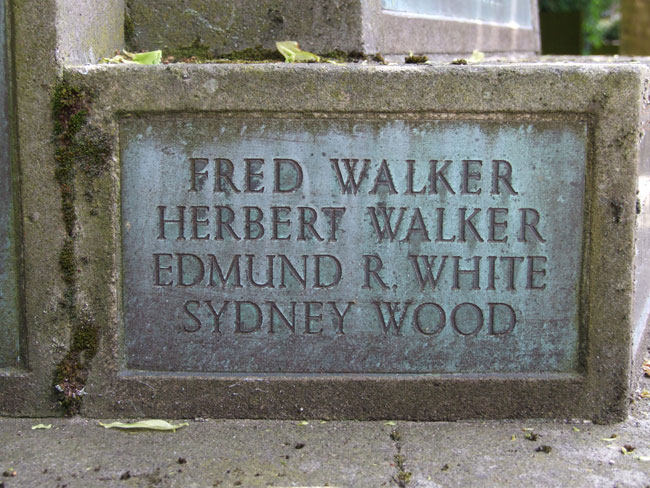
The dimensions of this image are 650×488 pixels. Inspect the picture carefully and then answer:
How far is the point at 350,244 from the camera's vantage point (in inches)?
102

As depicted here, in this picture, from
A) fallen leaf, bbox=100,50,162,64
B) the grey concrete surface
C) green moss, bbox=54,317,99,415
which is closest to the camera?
the grey concrete surface

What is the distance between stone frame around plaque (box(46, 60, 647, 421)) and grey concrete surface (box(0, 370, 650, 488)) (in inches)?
2.9

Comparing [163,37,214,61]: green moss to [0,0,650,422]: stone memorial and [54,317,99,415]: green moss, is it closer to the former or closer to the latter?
[0,0,650,422]: stone memorial

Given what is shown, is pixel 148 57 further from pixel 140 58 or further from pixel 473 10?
pixel 473 10

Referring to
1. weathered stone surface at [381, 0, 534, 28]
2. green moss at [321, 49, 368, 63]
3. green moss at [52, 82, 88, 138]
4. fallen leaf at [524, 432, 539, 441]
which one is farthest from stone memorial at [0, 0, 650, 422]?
weathered stone surface at [381, 0, 534, 28]

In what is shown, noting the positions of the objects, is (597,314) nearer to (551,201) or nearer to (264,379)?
(551,201)

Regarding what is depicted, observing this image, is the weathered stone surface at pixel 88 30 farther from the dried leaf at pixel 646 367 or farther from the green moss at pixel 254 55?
the dried leaf at pixel 646 367

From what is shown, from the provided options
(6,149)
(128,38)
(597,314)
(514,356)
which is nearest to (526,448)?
(514,356)

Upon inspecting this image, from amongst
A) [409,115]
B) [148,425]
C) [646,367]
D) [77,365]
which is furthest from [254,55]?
[646,367]

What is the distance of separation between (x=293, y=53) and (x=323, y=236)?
0.78 m

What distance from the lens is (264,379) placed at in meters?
2.61

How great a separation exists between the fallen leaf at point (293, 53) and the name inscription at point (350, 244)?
0.40 meters

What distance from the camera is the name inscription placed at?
2535 mm

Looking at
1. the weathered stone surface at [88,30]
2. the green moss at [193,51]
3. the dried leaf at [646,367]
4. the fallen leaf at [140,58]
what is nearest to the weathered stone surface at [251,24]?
the green moss at [193,51]
